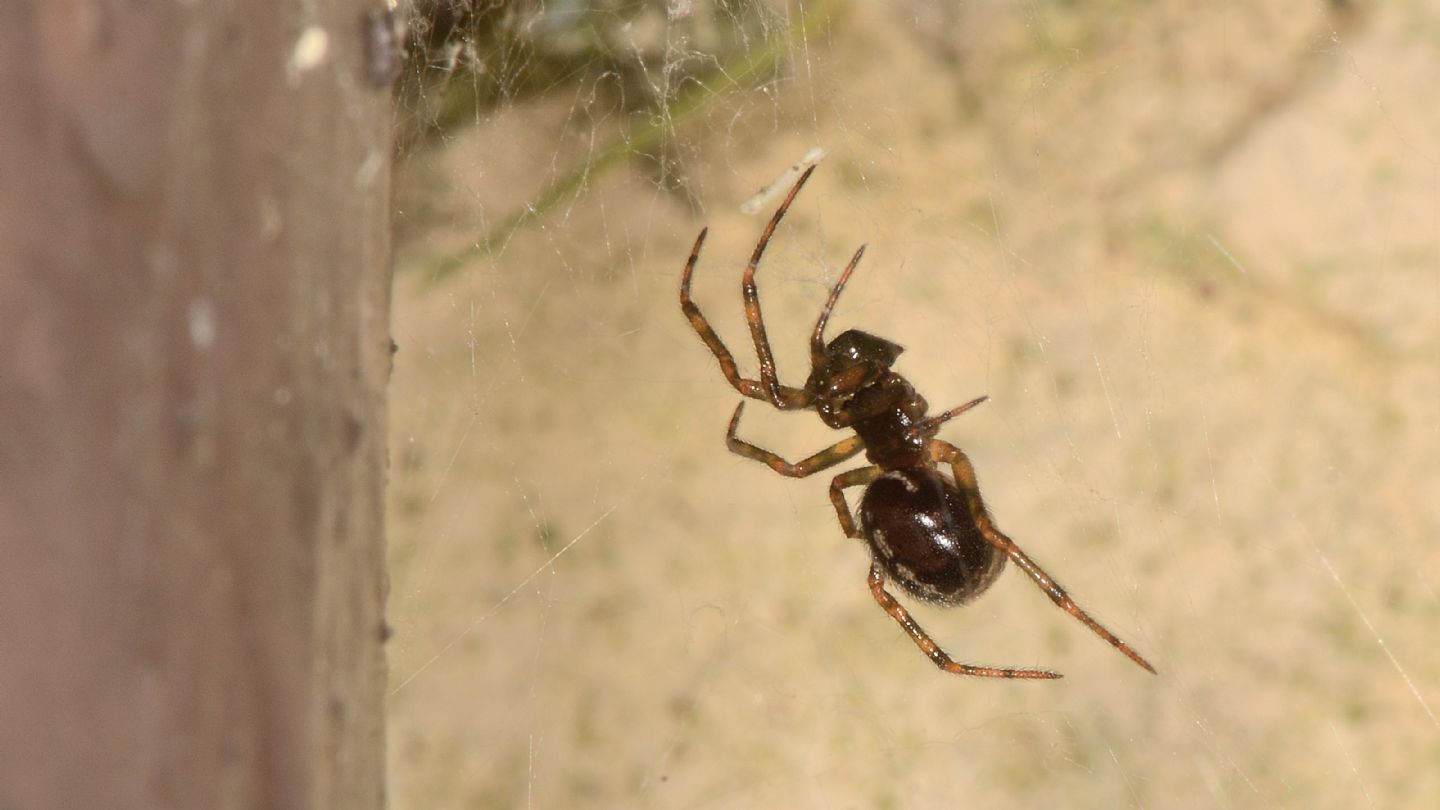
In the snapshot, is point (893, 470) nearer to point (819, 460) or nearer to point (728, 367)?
point (819, 460)

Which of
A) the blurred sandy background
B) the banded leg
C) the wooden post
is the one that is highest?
the wooden post

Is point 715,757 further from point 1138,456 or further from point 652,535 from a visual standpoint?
point 1138,456

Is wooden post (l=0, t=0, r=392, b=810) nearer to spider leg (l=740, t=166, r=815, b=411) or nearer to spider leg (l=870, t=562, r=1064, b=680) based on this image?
spider leg (l=740, t=166, r=815, b=411)

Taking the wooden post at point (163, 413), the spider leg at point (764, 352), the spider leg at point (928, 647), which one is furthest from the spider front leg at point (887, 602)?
the wooden post at point (163, 413)

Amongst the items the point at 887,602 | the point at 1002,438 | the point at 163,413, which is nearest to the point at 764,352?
the point at 887,602

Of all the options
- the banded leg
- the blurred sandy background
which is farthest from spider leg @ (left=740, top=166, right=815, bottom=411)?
the blurred sandy background

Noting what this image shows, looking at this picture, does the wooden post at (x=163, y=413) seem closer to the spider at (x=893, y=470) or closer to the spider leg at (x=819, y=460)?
the spider at (x=893, y=470)

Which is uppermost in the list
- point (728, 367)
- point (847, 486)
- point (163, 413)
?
point (163, 413)
